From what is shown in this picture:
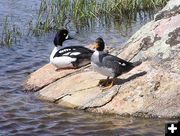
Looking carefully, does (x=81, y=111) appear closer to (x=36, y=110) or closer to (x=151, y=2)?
(x=36, y=110)

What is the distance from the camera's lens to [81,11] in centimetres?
1520

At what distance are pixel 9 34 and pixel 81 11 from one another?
309cm

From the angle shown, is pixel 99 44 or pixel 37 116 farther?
pixel 99 44

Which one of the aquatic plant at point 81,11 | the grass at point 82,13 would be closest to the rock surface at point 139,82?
the grass at point 82,13

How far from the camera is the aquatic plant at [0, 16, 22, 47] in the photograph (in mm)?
12953

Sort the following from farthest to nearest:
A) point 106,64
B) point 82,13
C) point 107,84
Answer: point 82,13
point 107,84
point 106,64

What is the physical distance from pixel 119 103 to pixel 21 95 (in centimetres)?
215

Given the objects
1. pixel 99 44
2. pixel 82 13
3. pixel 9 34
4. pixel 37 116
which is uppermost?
pixel 82 13

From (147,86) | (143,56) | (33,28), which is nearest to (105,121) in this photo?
(147,86)

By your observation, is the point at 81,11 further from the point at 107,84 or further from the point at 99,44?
the point at 99,44

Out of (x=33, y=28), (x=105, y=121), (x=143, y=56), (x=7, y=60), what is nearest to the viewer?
(x=105, y=121)

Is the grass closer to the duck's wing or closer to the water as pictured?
the water

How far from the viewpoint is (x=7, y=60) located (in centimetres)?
1154

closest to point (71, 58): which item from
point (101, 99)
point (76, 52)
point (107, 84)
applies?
point (76, 52)
